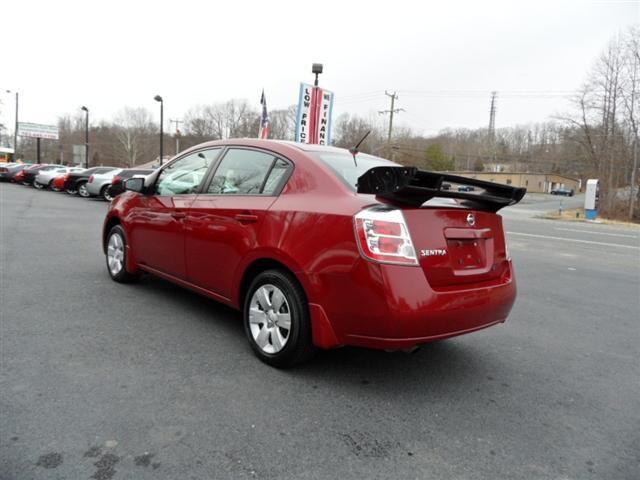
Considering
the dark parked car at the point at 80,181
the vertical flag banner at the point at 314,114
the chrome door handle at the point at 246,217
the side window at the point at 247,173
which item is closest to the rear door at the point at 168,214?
the side window at the point at 247,173

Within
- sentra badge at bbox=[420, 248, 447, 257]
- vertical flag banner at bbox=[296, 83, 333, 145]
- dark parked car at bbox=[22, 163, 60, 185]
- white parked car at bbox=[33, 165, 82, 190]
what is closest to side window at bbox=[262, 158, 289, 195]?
sentra badge at bbox=[420, 248, 447, 257]

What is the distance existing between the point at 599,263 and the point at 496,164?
346 feet

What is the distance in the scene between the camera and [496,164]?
107 metres

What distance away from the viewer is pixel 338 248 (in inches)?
113

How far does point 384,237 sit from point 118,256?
3.79 meters

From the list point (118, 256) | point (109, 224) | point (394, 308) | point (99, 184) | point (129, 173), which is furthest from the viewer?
point (99, 184)

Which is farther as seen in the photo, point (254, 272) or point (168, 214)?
point (168, 214)

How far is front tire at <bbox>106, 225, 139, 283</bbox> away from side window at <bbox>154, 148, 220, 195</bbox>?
911 millimetres

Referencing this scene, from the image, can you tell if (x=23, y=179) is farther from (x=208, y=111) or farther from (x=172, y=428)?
(x=208, y=111)

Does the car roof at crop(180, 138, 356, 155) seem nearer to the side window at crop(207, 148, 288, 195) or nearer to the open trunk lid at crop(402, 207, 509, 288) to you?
the side window at crop(207, 148, 288, 195)

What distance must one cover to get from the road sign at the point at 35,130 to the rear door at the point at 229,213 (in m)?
69.3

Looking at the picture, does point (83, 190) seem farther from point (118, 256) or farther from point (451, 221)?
point (451, 221)

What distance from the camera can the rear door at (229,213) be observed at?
3.51 meters

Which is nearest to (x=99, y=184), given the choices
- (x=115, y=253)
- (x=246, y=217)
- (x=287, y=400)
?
(x=115, y=253)
